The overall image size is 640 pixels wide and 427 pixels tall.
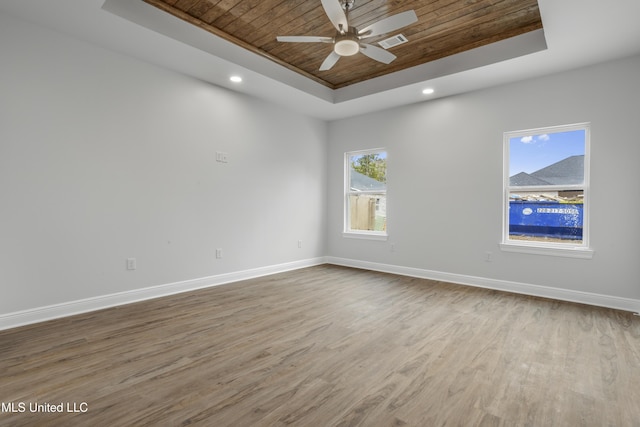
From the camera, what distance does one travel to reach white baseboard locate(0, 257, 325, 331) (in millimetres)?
2801

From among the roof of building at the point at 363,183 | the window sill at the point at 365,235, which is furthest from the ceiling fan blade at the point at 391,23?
the window sill at the point at 365,235

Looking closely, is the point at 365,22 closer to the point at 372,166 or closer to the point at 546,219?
the point at 372,166

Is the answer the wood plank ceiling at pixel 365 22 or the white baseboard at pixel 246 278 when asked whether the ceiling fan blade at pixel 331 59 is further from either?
the white baseboard at pixel 246 278

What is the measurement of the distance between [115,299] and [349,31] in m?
3.55

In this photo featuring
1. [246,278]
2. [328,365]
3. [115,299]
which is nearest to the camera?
[328,365]

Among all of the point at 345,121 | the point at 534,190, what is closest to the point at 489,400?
the point at 534,190

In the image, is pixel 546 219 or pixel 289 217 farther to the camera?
pixel 289 217

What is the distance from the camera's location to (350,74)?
14.9 feet

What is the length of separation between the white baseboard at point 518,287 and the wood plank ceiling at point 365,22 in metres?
2.93

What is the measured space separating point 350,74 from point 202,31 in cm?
206

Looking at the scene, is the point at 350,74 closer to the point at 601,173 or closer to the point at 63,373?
the point at 601,173

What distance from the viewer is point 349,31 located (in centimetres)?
278

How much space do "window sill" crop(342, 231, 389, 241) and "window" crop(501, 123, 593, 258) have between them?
1787 mm

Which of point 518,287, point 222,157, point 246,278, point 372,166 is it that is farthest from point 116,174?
point 518,287
